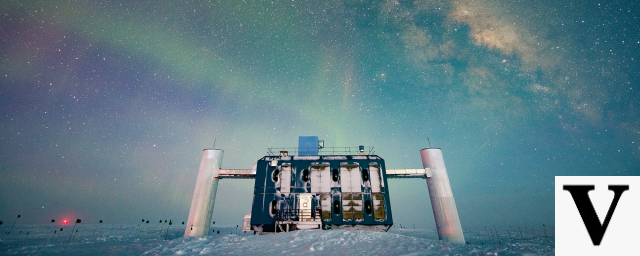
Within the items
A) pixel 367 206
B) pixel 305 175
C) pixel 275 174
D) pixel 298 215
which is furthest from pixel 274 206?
pixel 367 206

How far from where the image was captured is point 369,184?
27906 mm

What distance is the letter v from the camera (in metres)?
8.82

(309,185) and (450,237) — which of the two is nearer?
(450,237)

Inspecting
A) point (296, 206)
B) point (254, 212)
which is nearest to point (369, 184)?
point (296, 206)

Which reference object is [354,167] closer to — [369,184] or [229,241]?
[369,184]

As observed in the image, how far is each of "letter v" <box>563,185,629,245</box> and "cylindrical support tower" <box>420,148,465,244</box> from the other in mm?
19600

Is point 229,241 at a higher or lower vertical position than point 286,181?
lower

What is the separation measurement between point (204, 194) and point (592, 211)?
107 ft

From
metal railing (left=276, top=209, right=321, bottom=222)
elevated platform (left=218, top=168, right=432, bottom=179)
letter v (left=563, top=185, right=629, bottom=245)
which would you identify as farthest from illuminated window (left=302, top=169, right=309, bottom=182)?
letter v (left=563, top=185, right=629, bottom=245)

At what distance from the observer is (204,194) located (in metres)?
28.5

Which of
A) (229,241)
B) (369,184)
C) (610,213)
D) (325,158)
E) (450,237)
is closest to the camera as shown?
(610,213)

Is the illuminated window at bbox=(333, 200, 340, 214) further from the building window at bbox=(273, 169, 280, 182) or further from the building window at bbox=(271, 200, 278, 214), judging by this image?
the building window at bbox=(273, 169, 280, 182)

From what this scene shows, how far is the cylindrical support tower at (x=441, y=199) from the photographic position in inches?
1041

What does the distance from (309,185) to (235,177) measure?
35.5ft
